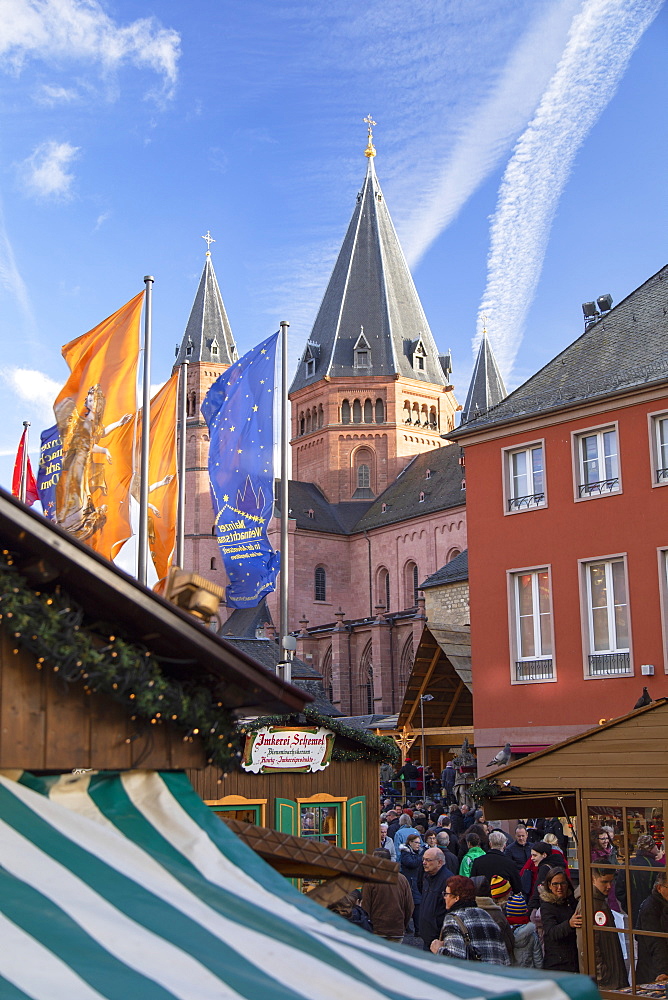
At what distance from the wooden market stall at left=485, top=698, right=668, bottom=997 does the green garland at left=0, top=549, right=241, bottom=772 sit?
4309mm

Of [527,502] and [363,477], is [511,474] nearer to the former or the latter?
[527,502]

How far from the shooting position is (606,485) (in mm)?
23734

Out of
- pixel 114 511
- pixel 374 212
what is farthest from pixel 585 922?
pixel 374 212

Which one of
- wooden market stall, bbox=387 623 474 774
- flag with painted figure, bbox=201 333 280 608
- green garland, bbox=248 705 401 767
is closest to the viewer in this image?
green garland, bbox=248 705 401 767

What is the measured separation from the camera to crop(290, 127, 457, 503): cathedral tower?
8306cm

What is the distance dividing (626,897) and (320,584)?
70.5m

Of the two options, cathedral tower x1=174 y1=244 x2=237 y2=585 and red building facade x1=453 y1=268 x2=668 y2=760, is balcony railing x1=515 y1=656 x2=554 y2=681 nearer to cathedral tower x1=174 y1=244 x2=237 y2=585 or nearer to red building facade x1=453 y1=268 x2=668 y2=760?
red building facade x1=453 y1=268 x2=668 y2=760

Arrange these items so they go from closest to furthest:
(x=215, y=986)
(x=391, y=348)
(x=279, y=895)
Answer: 1. (x=215, y=986)
2. (x=279, y=895)
3. (x=391, y=348)

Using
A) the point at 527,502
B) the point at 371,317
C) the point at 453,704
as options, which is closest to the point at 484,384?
the point at 371,317

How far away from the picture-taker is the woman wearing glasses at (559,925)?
9211 mm

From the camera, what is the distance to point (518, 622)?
25047 millimetres

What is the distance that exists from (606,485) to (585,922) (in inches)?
619

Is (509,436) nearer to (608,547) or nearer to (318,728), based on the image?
(608,547)

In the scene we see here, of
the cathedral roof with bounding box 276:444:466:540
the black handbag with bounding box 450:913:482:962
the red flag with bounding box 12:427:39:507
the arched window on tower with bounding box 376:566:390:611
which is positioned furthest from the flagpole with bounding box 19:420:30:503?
the arched window on tower with bounding box 376:566:390:611
